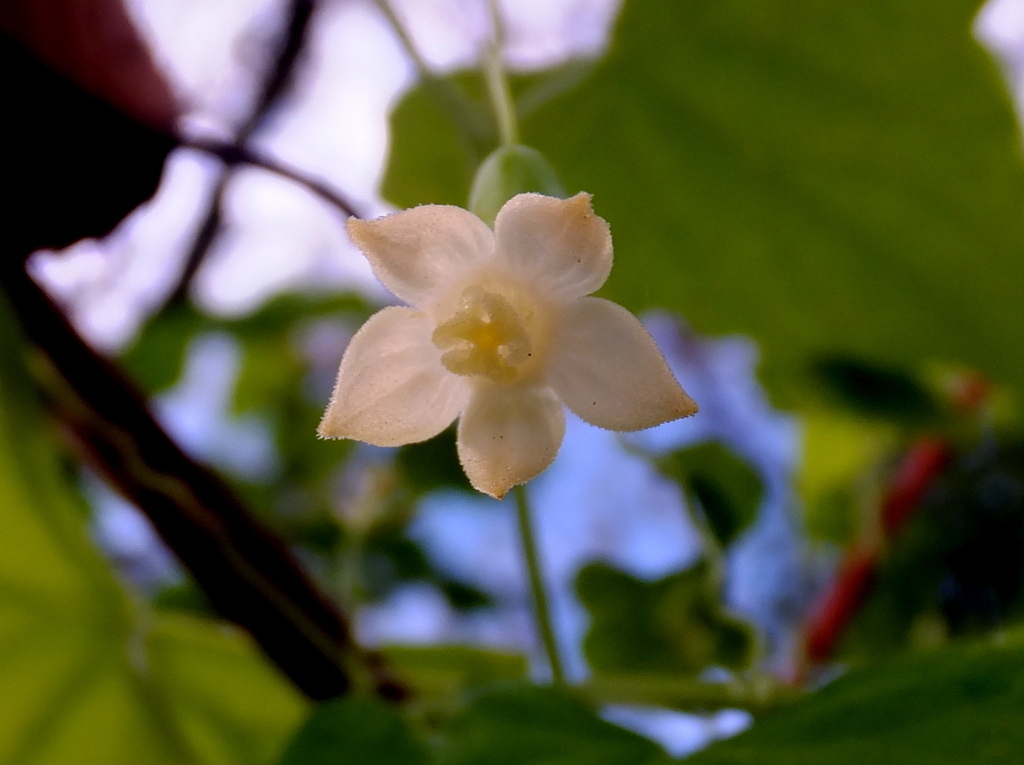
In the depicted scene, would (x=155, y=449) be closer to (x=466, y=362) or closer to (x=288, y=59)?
(x=466, y=362)

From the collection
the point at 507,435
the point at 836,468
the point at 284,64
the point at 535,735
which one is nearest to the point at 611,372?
the point at 507,435

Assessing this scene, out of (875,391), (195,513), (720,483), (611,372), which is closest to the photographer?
(611,372)

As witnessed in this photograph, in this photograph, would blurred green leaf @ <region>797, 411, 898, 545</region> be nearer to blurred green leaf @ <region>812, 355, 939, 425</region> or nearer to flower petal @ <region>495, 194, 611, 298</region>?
blurred green leaf @ <region>812, 355, 939, 425</region>

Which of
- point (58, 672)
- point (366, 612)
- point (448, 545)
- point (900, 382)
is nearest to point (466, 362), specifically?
point (58, 672)

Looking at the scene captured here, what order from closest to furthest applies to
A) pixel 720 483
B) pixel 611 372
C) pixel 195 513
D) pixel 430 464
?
1. pixel 611 372
2. pixel 195 513
3. pixel 720 483
4. pixel 430 464

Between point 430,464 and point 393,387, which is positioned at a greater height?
point 393,387

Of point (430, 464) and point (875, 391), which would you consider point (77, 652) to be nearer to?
point (430, 464)

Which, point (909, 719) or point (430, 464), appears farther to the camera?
point (430, 464)
